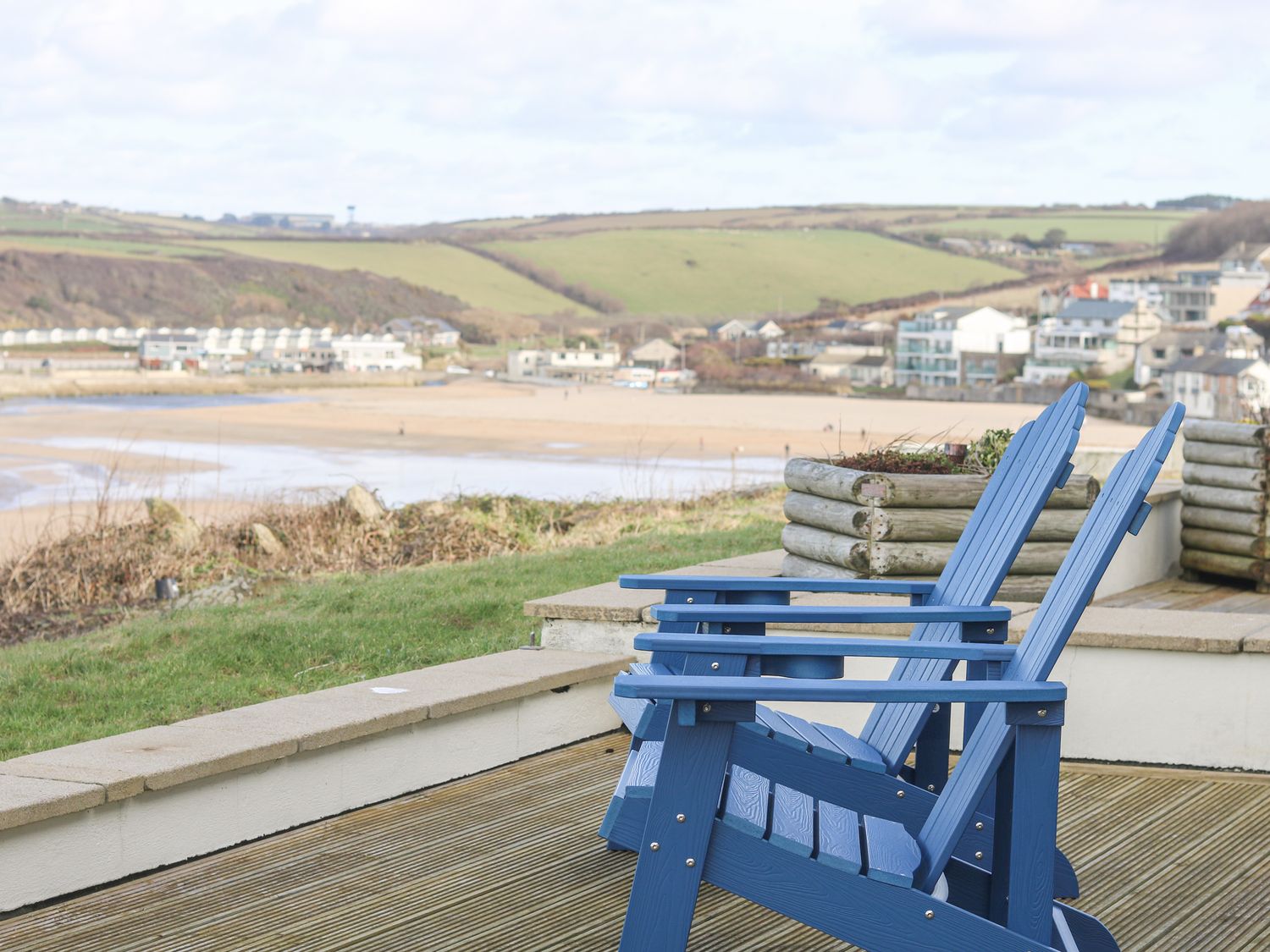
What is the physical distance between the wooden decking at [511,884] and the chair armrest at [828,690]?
88 centimetres

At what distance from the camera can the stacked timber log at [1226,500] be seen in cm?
632

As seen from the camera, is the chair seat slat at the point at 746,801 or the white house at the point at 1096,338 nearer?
the chair seat slat at the point at 746,801

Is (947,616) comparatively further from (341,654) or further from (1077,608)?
(341,654)

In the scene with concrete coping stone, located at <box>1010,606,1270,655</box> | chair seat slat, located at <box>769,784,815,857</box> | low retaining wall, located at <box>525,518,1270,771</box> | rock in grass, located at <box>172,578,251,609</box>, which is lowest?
rock in grass, located at <box>172,578,251,609</box>

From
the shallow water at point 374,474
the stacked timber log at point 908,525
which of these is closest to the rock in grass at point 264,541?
the stacked timber log at point 908,525

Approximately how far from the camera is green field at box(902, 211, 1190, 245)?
12262 centimetres

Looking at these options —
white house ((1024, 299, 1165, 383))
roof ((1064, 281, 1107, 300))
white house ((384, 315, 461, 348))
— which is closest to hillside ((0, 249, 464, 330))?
white house ((384, 315, 461, 348))

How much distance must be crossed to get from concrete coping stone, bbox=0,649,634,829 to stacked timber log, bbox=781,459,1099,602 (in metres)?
0.93

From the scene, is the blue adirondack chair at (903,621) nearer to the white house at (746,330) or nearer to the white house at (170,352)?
the white house at (170,352)

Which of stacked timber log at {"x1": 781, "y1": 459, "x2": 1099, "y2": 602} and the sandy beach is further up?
stacked timber log at {"x1": 781, "y1": 459, "x2": 1099, "y2": 602}

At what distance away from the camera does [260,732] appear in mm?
3668

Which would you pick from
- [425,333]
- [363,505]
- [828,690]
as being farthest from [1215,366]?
[828,690]

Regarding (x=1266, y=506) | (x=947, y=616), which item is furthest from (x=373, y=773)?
(x=1266, y=506)

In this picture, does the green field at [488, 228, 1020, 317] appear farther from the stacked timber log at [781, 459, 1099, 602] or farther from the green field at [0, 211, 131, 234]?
the stacked timber log at [781, 459, 1099, 602]
